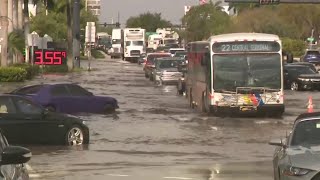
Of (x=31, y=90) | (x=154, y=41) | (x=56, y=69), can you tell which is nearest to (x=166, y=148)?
(x=31, y=90)

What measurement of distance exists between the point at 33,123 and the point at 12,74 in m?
27.1

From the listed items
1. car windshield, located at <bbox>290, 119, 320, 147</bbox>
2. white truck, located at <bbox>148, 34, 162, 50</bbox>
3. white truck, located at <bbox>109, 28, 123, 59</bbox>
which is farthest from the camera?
white truck, located at <bbox>148, 34, 162, 50</bbox>

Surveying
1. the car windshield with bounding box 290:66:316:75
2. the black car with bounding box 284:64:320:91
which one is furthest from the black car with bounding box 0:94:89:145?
the car windshield with bounding box 290:66:316:75

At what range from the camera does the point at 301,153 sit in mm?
10258

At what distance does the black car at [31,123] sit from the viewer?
1945 cm

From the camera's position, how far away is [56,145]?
2038 centimetres

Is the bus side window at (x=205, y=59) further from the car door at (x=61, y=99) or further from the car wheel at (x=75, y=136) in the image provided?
the car wheel at (x=75, y=136)

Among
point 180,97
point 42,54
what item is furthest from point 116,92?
point 42,54

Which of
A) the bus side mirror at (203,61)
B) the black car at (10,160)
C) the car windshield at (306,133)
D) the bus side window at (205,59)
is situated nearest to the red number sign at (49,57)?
the bus side mirror at (203,61)

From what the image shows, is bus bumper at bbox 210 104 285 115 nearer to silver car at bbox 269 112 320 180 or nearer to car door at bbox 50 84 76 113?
car door at bbox 50 84 76 113

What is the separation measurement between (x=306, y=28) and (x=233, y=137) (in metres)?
95.2

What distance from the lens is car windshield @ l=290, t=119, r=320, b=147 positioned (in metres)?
11.1

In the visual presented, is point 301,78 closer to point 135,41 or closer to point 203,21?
point 135,41

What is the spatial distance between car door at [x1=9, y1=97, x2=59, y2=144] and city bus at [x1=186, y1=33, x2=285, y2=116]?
9.29m
